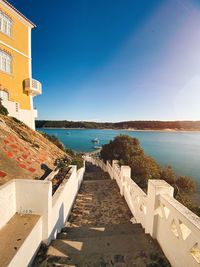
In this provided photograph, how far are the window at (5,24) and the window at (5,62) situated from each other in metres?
1.71

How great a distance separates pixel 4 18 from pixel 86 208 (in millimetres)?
14939

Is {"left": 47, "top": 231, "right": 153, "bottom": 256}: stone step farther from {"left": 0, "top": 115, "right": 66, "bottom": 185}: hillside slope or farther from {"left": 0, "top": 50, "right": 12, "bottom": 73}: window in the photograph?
{"left": 0, "top": 50, "right": 12, "bottom": 73}: window

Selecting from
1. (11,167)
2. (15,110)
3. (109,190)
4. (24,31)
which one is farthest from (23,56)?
(109,190)

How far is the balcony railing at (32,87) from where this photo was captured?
1465cm

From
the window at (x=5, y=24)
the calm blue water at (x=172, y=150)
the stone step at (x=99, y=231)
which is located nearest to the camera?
the stone step at (x=99, y=231)

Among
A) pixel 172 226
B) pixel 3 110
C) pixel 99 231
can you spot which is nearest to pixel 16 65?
pixel 3 110

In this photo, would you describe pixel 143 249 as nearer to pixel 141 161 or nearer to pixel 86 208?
pixel 86 208

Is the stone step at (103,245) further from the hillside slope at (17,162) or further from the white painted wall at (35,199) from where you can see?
the hillside slope at (17,162)

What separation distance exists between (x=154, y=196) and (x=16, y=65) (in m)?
15.0

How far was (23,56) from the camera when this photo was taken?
47.4 ft

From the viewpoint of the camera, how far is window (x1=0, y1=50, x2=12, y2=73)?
12605mm

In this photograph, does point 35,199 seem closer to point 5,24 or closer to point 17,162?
point 17,162

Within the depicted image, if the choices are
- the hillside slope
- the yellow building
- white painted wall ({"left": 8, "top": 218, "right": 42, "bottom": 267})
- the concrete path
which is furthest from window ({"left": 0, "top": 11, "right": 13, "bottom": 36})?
the concrete path

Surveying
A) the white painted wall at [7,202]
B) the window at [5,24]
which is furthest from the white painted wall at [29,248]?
the window at [5,24]
